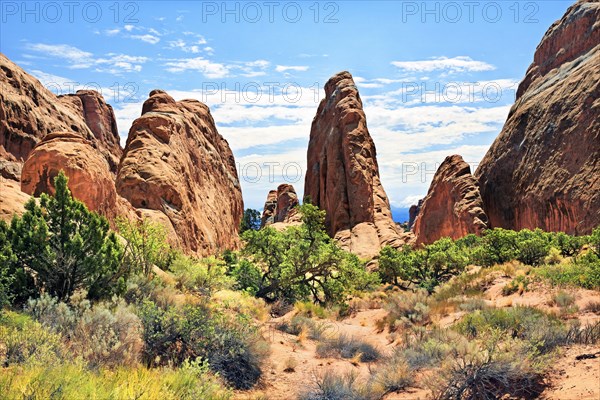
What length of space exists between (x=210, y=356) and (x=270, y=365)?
61.9 inches

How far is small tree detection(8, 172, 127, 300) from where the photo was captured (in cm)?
986

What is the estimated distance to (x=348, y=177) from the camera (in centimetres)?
4944

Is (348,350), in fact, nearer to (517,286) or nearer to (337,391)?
(337,391)

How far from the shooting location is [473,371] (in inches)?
313

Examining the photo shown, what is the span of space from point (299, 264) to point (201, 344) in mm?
10537

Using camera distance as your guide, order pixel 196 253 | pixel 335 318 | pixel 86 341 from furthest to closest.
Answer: pixel 196 253, pixel 335 318, pixel 86 341

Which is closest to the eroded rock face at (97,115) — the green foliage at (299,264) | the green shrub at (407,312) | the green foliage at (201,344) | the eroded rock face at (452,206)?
the eroded rock face at (452,206)

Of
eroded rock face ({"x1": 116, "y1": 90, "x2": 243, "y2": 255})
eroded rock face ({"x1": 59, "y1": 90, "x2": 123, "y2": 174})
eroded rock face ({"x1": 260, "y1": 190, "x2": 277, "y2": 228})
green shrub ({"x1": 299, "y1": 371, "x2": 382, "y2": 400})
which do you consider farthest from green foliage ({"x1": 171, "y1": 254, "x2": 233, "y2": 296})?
eroded rock face ({"x1": 260, "y1": 190, "x2": 277, "y2": 228})

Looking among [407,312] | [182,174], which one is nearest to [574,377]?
[407,312]

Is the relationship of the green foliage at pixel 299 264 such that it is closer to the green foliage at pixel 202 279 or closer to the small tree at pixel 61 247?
the green foliage at pixel 202 279

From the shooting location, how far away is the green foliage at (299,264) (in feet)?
63.4

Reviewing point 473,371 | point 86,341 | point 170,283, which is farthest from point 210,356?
point 170,283

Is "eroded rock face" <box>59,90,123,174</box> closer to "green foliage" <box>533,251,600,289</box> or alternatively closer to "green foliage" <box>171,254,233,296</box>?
"green foliage" <box>171,254,233,296</box>

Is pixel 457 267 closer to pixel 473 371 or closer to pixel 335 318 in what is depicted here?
pixel 335 318
